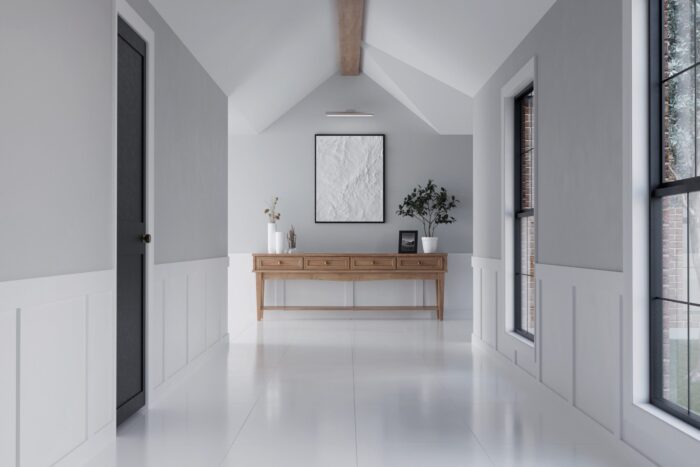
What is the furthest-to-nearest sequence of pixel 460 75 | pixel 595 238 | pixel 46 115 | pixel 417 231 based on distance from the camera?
pixel 417 231
pixel 460 75
pixel 595 238
pixel 46 115

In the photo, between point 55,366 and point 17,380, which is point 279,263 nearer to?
point 55,366

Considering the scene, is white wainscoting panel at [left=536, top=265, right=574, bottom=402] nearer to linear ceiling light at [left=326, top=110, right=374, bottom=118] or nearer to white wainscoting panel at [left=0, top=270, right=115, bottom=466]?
white wainscoting panel at [left=0, top=270, right=115, bottom=466]

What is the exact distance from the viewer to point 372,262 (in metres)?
8.49

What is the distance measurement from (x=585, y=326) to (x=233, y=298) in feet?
20.2

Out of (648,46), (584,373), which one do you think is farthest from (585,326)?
(648,46)

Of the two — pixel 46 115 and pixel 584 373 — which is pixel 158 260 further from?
pixel 584 373

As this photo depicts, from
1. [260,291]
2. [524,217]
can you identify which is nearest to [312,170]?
[260,291]

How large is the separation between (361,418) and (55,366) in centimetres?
165

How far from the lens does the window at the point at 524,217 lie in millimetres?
5086

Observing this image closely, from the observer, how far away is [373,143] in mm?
9164

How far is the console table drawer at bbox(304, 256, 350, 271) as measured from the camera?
8.48m

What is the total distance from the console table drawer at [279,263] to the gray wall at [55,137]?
5.14 metres

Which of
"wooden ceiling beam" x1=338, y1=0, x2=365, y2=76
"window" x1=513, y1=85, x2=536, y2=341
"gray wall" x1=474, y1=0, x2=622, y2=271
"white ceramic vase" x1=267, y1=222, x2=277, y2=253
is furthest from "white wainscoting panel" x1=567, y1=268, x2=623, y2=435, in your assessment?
"white ceramic vase" x1=267, y1=222, x2=277, y2=253

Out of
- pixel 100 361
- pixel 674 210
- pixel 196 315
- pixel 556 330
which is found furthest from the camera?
pixel 196 315
